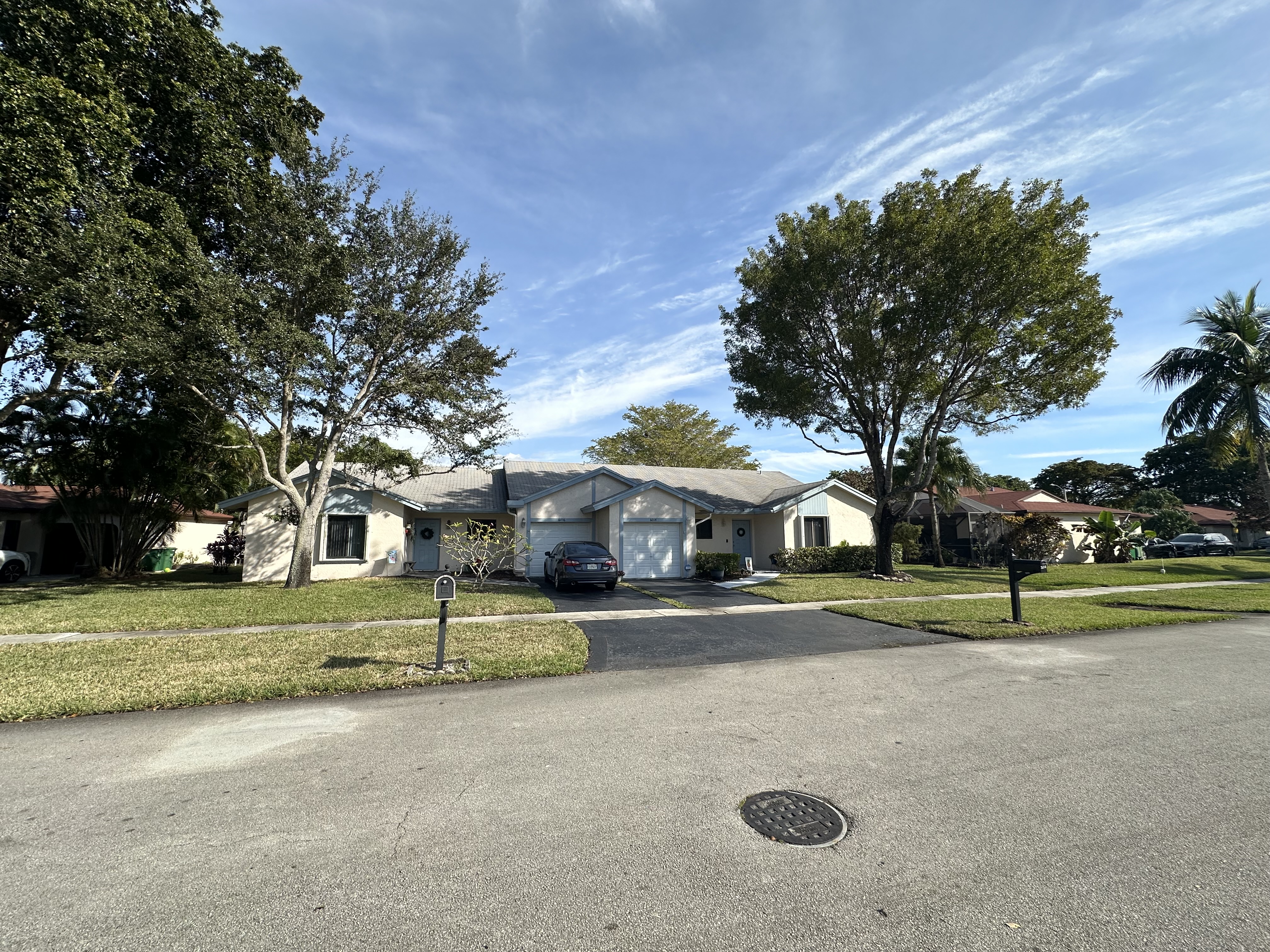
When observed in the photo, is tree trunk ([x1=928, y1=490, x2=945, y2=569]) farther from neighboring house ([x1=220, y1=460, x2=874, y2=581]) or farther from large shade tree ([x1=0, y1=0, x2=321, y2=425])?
large shade tree ([x1=0, y1=0, x2=321, y2=425])

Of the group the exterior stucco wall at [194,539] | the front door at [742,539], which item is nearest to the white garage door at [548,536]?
the front door at [742,539]

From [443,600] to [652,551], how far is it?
14935mm

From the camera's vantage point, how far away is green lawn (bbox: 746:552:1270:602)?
16172 mm

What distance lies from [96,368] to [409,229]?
9.45 meters

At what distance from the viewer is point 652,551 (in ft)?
71.4

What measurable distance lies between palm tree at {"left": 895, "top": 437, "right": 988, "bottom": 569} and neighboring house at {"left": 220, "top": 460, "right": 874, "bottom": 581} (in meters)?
2.73

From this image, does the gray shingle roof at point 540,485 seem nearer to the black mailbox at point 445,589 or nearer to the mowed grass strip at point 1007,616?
the mowed grass strip at point 1007,616

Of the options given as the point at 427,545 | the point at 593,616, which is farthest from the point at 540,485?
the point at 593,616

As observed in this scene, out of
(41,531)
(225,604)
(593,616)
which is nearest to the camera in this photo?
(593,616)

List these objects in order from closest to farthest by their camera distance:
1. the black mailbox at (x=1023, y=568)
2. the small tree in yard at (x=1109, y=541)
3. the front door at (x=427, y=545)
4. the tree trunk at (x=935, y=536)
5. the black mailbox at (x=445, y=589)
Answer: the black mailbox at (x=445, y=589), the black mailbox at (x=1023, y=568), the front door at (x=427, y=545), the tree trunk at (x=935, y=536), the small tree in yard at (x=1109, y=541)

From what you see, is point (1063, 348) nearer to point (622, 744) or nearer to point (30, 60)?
point (622, 744)

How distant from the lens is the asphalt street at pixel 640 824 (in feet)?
8.39

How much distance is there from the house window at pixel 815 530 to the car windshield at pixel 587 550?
11.5 meters

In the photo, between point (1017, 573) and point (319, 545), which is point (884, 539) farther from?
point (319, 545)
